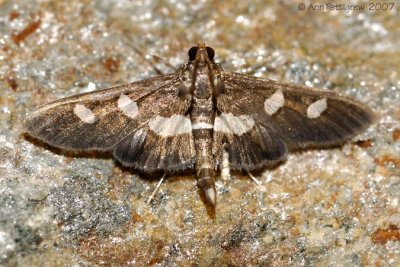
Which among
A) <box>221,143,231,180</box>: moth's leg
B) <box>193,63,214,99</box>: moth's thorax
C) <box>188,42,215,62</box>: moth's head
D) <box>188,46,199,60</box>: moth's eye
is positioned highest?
<box>188,46,199,60</box>: moth's eye

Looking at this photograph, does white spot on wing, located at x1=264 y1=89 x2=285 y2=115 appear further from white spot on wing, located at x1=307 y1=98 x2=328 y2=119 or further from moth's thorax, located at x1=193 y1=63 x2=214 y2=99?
moth's thorax, located at x1=193 y1=63 x2=214 y2=99

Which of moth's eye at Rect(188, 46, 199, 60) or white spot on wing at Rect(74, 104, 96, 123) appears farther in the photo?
moth's eye at Rect(188, 46, 199, 60)

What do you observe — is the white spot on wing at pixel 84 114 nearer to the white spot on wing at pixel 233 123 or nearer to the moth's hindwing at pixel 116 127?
the moth's hindwing at pixel 116 127

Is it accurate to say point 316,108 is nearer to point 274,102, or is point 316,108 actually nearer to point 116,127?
point 274,102

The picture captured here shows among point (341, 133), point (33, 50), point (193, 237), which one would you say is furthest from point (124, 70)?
point (341, 133)

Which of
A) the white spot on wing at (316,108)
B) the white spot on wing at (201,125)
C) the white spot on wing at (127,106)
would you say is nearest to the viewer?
the white spot on wing at (127,106)

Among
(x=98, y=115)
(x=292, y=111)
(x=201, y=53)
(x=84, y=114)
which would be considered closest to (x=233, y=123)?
(x=292, y=111)

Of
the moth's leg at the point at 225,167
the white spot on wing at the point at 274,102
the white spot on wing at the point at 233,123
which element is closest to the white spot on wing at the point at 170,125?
the white spot on wing at the point at 233,123

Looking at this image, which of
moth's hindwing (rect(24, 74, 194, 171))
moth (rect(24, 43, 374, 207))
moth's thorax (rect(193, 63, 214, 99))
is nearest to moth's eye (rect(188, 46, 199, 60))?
moth (rect(24, 43, 374, 207))
